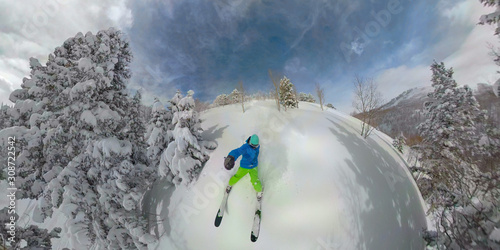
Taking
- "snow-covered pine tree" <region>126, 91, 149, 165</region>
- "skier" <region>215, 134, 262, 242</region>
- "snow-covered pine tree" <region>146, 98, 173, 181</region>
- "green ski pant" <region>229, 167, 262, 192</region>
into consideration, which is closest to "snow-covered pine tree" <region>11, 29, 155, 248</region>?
"snow-covered pine tree" <region>126, 91, 149, 165</region>

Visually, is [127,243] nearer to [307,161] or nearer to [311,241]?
[311,241]

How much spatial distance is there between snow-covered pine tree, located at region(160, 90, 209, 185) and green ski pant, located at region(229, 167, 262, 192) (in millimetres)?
1560

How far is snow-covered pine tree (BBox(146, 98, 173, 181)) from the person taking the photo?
22.9 feet

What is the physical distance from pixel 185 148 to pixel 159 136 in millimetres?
1463

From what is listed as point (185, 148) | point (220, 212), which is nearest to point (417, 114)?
point (220, 212)

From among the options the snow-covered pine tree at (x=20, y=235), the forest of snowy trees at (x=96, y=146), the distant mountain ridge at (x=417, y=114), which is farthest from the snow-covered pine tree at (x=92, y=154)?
the distant mountain ridge at (x=417, y=114)

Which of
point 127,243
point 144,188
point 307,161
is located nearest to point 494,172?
point 307,161

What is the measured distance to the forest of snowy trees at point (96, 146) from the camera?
6.55 meters

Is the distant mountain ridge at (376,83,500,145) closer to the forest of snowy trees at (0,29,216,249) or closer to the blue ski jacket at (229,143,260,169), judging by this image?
the blue ski jacket at (229,143,260,169)

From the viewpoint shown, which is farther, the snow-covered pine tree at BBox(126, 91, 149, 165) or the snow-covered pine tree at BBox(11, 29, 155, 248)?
the snow-covered pine tree at BBox(126, 91, 149, 165)

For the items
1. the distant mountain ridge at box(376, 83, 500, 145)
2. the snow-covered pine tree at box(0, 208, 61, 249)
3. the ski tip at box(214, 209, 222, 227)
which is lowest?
the snow-covered pine tree at box(0, 208, 61, 249)

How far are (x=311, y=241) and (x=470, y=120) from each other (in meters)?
15.2

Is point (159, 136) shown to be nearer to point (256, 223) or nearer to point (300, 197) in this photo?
point (256, 223)

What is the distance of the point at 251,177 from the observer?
5699mm
